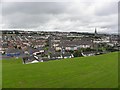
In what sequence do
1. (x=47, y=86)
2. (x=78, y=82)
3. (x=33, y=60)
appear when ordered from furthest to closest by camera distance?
(x=33, y=60)
(x=78, y=82)
(x=47, y=86)

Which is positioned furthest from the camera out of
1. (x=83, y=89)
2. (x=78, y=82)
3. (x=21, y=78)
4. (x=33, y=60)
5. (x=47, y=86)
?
(x=33, y=60)

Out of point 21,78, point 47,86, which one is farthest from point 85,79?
point 21,78

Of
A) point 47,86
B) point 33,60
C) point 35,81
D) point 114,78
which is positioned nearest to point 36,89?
point 47,86

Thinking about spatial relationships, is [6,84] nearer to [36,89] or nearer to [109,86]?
[36,89]

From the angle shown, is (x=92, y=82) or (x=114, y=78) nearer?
(x=92, y=82)

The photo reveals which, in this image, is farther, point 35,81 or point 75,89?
point 35,81

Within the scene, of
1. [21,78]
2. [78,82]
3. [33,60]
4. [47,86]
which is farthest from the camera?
[33,60]

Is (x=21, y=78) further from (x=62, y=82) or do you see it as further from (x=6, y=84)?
(x=62, y=82)

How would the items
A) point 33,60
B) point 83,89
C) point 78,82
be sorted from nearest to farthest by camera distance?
point 83,89 < point 78,82 < point 33,60
